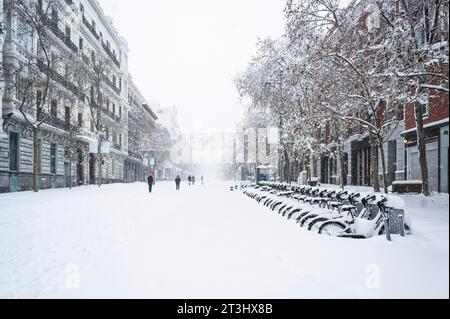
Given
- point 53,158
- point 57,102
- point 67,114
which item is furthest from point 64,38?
point 53,158

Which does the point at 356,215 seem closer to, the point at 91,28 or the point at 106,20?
the point at 106,20

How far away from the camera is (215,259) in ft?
15.4

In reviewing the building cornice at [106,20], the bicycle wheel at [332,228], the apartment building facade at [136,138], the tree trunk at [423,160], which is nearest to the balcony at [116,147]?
the apartment building facade at [136,138]

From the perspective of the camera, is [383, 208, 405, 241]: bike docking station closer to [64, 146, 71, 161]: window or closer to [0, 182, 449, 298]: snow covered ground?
[0, 182, 449, 298]: snow covered ground

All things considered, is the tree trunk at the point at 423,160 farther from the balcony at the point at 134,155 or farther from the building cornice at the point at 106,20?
the balcony at the point at 134,155

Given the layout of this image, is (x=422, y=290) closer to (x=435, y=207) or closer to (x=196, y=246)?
(x=435, y=207)

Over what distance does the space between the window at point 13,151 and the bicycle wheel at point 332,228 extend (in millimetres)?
21453

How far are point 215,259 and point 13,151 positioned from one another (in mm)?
22255

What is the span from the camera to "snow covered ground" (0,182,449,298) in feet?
4.95

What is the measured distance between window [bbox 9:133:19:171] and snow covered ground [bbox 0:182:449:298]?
15.0 metres

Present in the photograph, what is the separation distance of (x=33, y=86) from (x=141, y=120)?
38.4 metres

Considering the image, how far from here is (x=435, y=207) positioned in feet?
5.39

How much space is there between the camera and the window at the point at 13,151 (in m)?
22.5

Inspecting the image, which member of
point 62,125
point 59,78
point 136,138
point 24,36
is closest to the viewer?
point 24,36
